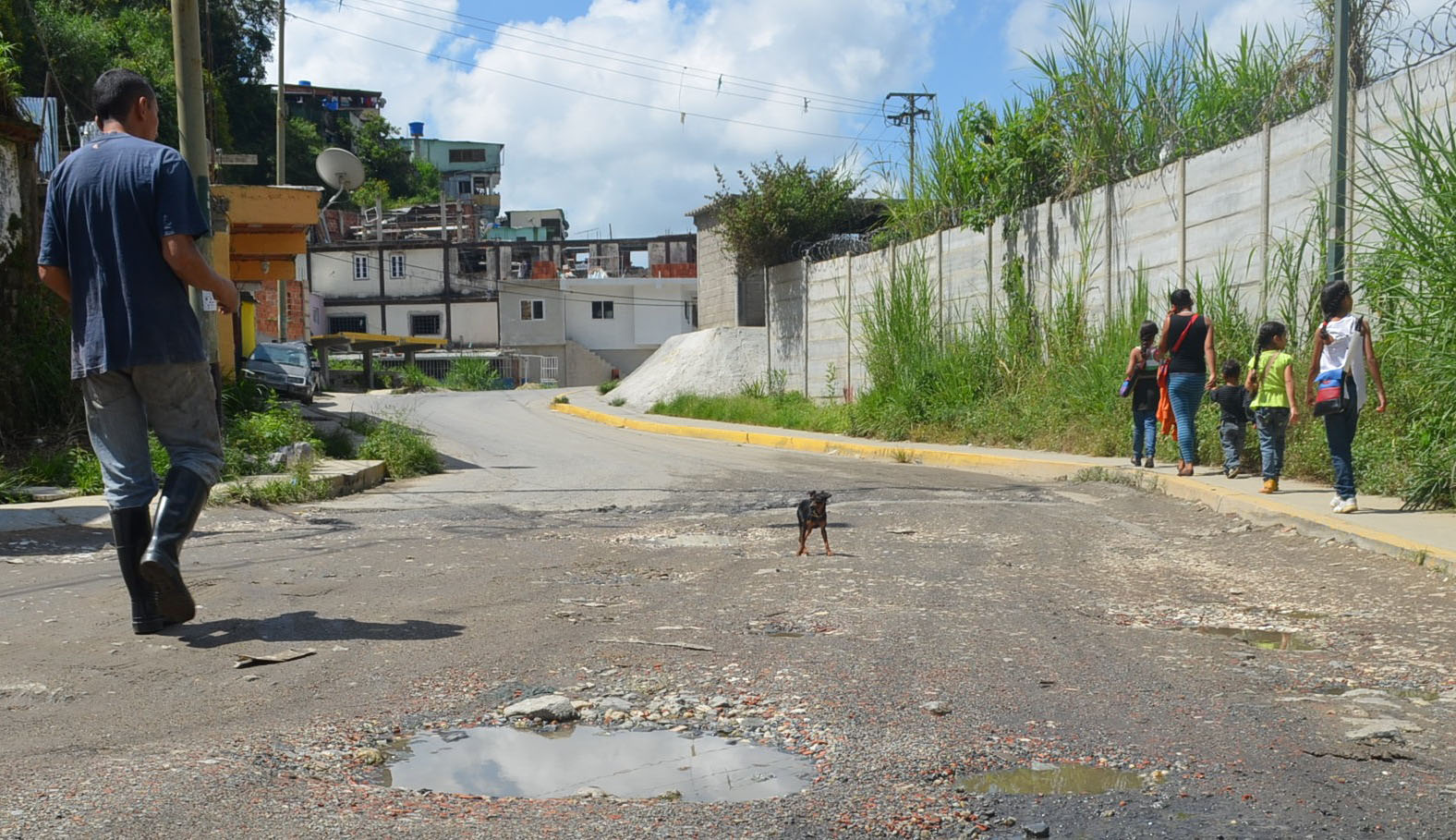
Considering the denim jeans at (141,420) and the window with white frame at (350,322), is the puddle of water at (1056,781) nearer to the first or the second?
the denim jeans at (141,420)

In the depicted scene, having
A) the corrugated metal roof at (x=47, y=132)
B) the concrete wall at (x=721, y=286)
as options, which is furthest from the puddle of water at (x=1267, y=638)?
the concrete wall at (x=721, y=286)

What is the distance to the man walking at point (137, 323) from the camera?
452cm

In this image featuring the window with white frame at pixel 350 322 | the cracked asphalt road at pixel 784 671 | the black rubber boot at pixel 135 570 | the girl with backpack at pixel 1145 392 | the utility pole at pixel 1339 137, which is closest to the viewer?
the cracked asphalt road at pixel 784 671

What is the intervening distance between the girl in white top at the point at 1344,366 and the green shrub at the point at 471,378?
156 ft

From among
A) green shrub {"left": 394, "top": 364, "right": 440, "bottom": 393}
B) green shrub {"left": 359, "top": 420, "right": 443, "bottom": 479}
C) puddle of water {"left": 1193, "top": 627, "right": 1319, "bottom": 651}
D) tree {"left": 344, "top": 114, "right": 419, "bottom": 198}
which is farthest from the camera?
tree {"left": 344, "top": 114, "right": 419, "bottom": 198}

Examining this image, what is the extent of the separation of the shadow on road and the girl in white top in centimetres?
574

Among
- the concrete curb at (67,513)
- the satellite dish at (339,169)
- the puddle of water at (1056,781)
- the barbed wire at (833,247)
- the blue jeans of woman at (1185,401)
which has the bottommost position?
the puddle of water at (1056,781)

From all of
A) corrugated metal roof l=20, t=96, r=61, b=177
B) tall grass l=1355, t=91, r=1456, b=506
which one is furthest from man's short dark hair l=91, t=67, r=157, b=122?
corrugated metal roof l=20, t=96, r=61, b=177

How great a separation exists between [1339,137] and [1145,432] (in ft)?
9.88

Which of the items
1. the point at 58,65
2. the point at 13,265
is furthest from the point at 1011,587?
the point at 58,65

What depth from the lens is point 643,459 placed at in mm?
14641

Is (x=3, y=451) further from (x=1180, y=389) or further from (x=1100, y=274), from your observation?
(x=1100, y=274)

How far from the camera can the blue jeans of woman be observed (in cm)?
1046

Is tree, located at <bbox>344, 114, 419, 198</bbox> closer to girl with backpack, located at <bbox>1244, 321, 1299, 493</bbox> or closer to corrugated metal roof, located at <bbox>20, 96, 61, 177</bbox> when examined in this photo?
corrugated metal roof, located at <bbox>20, 96, 61, 177</bbox>
